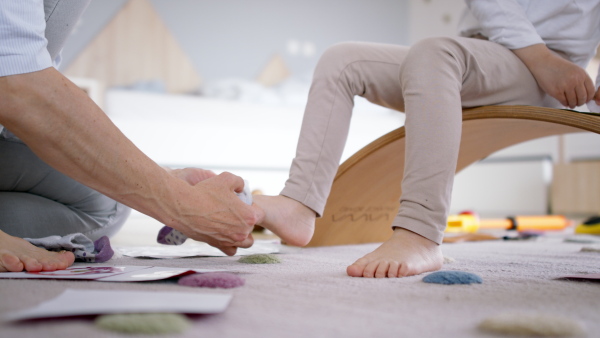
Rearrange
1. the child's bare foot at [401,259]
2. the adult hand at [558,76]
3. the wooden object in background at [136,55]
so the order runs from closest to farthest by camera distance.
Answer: the child's bare foot at [401,259] < the adult hand at [558,76] < the wooden object in background at [136,55]

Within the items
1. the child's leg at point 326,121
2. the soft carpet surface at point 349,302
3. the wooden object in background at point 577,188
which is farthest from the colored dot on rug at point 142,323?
the wooden object in background at point 577,188

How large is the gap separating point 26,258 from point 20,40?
0.98 feet

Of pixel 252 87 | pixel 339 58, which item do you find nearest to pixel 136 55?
pixel 252 87

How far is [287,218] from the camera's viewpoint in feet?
3.37

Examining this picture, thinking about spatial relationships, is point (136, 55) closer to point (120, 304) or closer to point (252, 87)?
point (252, 87)

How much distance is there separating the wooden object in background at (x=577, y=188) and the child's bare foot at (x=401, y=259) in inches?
95.6

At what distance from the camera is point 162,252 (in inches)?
44.1

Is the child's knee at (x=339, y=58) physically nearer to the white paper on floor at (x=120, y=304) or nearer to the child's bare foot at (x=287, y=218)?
the child's bare foot at (x=287, y=218)

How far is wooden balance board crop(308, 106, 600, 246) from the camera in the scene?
1.17m

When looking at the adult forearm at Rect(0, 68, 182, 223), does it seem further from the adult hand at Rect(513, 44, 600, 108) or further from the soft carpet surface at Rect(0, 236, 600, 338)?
the adult hand at Rect(513, 44, 600, 108)

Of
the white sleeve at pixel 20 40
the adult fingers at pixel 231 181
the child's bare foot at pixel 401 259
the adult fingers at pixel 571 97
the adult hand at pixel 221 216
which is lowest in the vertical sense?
the child's bare foot at pixel 401 259

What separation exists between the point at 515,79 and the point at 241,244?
0.62 m

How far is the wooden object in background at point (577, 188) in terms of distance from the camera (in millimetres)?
2898

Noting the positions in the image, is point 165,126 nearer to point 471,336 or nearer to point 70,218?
point 70,218
